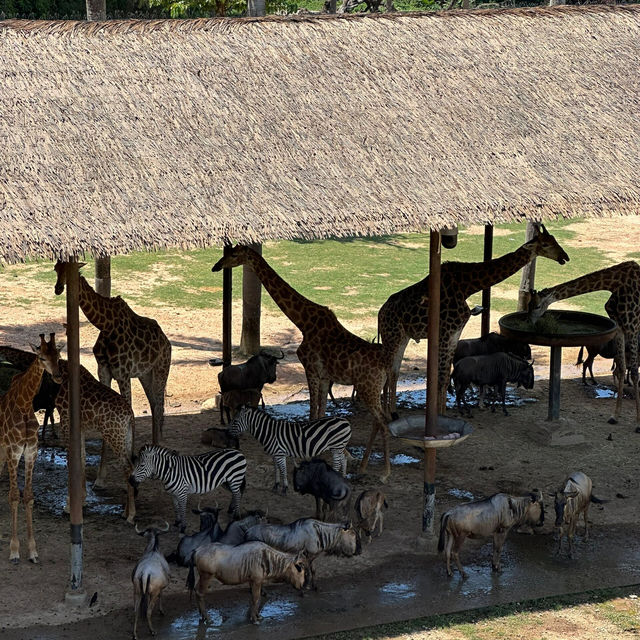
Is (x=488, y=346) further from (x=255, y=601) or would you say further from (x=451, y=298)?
(x=255, y=601)

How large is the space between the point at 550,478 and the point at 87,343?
7.87m

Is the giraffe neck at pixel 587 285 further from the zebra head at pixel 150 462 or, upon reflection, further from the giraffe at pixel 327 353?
the zebra head at pixel 150 462

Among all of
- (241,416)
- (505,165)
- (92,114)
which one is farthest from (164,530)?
(505,165)

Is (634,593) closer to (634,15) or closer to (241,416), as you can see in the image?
(241,416)

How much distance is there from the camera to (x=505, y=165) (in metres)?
9.92

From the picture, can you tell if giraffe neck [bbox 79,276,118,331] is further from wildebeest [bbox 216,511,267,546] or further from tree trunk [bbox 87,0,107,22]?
tree trunk [bbox 87,0,107,22]

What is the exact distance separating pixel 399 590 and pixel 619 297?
5.66 meters

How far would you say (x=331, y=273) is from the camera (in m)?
21.2

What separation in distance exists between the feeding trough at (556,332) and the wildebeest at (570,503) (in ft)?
8.68

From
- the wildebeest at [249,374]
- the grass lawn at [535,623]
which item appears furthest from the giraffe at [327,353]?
the grass lawn at [535,623]

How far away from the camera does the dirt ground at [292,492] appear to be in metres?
9.15

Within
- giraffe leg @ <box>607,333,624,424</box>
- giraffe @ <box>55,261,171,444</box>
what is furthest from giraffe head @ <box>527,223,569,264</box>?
giraffe @ <box>55,261,171,444</box>

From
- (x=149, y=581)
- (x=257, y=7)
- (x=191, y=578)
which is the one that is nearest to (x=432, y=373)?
(x=191, y=578)

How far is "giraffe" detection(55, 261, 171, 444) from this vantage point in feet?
36.8
